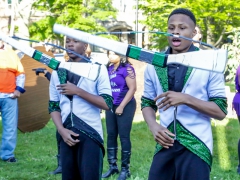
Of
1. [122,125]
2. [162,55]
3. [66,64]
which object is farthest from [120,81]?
[162,55]

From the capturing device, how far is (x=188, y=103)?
2.82 m

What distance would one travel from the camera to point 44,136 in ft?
31.4

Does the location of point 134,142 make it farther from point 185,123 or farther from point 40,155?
point 185,123

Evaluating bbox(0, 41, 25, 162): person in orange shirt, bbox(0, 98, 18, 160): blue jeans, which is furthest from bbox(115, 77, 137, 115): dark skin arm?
bbox(0, 98, 18, 160): blue jeans

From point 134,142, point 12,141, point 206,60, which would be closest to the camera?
point 206,60

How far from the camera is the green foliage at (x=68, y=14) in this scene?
28.9 m

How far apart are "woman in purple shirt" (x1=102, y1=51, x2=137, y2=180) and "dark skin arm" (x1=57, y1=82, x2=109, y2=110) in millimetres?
2394

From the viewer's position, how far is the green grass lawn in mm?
6402

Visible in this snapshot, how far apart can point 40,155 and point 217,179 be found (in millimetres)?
3034

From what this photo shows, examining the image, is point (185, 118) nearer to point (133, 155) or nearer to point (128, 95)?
point (128, 95)

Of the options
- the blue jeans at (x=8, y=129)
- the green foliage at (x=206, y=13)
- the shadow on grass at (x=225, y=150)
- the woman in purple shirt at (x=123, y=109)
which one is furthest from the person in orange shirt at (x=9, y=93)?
the green foliage at (x=206, y=13)

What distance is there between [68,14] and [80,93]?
84.0 feet

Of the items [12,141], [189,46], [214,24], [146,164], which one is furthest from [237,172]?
[214,24]

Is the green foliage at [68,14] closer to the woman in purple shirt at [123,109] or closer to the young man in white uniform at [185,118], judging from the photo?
the woman in purple shirt at [123,109]
